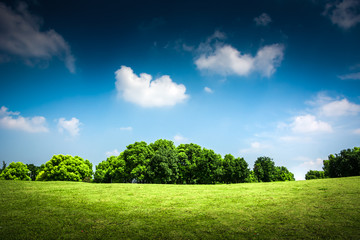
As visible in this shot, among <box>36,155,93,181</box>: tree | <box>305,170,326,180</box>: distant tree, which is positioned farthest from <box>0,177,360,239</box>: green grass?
<box>305,170,326,180</box>: distant tree

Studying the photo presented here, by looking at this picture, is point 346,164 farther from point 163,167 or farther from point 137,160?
point 137,160

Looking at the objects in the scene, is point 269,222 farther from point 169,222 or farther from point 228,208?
point 169,222

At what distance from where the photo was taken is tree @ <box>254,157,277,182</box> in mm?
88438

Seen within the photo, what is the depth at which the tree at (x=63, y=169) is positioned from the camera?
6253 centimetres

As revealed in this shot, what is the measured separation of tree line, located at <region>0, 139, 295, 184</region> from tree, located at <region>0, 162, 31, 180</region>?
0.71 metres

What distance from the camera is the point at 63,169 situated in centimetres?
6181

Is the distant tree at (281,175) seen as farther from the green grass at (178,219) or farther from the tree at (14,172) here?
the tree at (14,172)

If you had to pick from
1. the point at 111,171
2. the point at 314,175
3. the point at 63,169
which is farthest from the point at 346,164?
the point at 314,175

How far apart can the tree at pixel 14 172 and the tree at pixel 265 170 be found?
10841 cm

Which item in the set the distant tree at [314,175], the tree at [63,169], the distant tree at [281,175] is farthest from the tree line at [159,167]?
the distant tree at [314,175]

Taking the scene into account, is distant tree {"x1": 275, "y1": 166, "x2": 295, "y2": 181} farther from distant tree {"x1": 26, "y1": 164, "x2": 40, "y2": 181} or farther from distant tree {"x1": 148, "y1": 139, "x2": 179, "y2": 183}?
distant tree {"x1": 26, "y1": 164, "x2": 40, "y2": 181}

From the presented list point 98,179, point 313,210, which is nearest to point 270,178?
point 98,179

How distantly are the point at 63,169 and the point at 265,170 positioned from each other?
8778 centimetres

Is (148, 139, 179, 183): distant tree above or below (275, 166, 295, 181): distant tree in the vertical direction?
above
